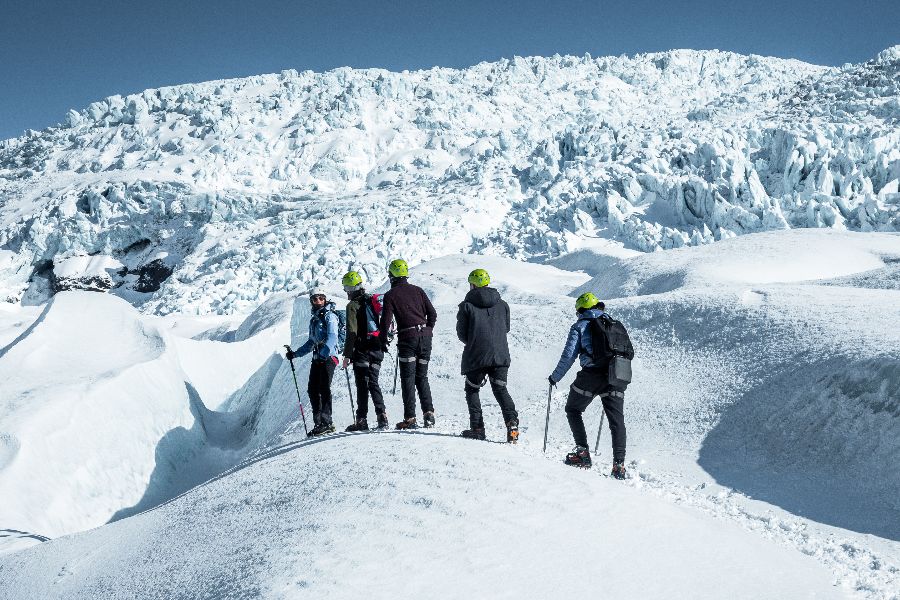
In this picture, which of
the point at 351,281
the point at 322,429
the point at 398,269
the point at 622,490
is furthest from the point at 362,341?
the point at 622,490

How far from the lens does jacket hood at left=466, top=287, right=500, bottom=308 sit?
537 centimetres

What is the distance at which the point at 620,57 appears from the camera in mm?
88375

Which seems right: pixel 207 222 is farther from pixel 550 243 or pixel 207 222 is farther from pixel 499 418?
pixel 499 418

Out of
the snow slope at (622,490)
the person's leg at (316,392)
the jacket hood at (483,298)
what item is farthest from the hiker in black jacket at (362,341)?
the jacket hood at (483,298)

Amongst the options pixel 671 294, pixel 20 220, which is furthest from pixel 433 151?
pixel 671 294

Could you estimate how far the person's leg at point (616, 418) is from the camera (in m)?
5.08

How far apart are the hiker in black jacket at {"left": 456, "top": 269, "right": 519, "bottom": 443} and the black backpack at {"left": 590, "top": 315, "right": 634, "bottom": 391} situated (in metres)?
0.82

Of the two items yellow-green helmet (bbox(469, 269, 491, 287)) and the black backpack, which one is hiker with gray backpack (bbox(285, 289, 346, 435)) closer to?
yellow-green helmet (bbox(469, 269, 491, 287))

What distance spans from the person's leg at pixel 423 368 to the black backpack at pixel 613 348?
164 cm

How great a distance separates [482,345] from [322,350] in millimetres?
1996

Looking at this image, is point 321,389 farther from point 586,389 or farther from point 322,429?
point 586,389

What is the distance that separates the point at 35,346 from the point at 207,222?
47.3 m

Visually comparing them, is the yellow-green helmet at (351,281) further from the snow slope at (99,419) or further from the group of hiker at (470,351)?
the snow slope at (99,419)

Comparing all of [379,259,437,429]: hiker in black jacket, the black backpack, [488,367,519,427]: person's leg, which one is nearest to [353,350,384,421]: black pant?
[379,259,437,429]: hiker in black jacket
